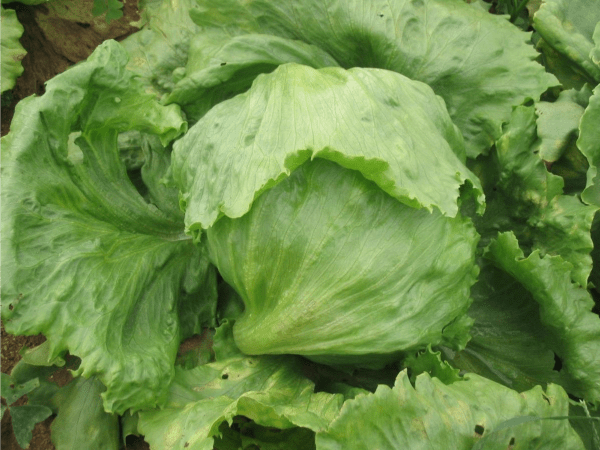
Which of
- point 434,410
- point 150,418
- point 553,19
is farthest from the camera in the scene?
point 553,19

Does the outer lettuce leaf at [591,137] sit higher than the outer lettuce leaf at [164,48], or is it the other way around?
the outer lettuce leaf at [591,137]

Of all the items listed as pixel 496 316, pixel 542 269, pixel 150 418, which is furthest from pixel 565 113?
pixel 150 418

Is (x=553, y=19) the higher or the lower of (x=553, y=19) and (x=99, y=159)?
the higher

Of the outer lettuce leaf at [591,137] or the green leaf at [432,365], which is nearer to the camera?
the green leaf at [432,365]

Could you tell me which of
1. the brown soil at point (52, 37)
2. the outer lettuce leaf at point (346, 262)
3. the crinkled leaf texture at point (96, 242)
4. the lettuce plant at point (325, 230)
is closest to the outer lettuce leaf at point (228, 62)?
the lettuce plant at point (325, 230)

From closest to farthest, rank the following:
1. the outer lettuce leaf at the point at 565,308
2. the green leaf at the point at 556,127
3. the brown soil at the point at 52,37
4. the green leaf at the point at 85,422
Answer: the outer lettuce leaf at the point at 565,308 → the green leaf at the point at 556,127 → the green leaf at the point at 85,422 → the brown soil at the point at 52,37

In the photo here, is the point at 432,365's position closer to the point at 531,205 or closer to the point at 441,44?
the point at 531,205

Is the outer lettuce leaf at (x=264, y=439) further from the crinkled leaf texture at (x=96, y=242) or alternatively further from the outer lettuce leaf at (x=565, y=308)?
the outer lettuce leaf at (x=565, y=308)

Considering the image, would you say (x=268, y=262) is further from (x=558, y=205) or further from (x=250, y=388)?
(x=558, y=205)
